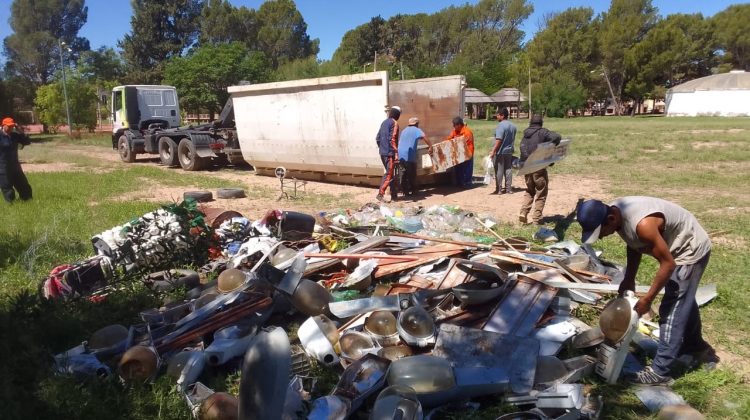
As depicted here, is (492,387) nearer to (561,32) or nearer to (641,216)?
(641,216)

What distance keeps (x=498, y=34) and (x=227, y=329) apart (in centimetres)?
7033

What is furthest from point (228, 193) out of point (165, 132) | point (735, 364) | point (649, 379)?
point (735, 364)

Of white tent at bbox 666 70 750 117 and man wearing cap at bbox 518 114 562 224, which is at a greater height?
white tent at bbox 666 70 750 117

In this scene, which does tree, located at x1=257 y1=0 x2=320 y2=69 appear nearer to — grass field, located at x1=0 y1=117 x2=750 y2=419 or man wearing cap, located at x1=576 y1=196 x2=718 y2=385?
grass field, located at x1=0 y1=117 x2=750 y2=419

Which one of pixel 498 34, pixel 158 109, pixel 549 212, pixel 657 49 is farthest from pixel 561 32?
pixel 549 212

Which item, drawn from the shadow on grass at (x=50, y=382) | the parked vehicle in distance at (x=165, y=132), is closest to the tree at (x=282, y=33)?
the parked vehicle in distance at (x=165, y=132)

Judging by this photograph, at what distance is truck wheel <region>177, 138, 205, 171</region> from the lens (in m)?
14.6

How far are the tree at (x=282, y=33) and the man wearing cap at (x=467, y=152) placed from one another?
180ft

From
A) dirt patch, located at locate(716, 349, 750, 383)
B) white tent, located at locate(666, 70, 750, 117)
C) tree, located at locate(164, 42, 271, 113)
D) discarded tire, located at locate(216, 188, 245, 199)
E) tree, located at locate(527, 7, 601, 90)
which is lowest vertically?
dirt patch, located at locate(716, 349, 750, 383)

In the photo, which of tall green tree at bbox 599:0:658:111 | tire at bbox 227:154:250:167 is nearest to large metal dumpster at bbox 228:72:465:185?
tire at bbox 227:154:250:167

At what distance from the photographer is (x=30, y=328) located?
141 inches

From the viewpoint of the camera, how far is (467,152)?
10.3 metres

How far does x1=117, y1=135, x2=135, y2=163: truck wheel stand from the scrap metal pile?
1280 centimetres

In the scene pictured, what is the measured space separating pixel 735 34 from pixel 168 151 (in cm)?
6279
